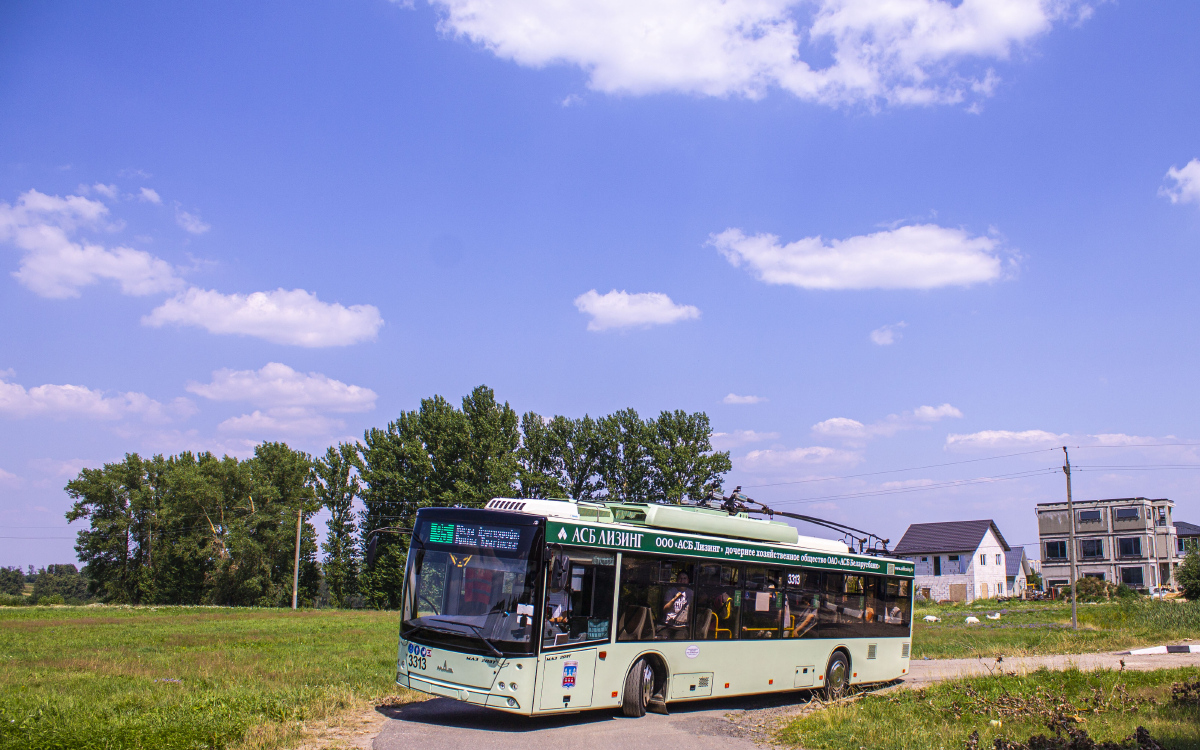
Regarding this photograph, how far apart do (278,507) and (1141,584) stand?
78860 millimetres

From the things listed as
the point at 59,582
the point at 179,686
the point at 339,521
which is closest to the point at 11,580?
the point at 59,582

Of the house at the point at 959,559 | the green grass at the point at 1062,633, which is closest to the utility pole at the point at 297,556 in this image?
the green grass at the point at 1062,633

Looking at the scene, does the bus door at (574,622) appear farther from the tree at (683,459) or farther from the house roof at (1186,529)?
the house roof at (1186,529)

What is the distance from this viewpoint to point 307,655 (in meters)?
22.2

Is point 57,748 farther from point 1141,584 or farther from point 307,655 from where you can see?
point 1141,584

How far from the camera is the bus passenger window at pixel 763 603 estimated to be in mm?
14805

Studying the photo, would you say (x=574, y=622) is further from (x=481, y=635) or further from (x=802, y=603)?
(x=802, y=603)

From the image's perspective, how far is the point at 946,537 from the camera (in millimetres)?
80562

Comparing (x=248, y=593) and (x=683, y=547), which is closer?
(x=683, y=547)

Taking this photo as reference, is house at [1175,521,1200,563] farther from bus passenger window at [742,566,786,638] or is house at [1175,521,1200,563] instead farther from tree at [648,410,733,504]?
bus passenger window at [742,566,786,638]

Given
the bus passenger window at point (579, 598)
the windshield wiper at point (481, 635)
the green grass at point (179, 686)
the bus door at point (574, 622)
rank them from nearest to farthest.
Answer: the green grass at point (179, 686), the windshield wiper at point (481, 635), the bus door at point (574, 622), the bus passenger window at point (579, 598)

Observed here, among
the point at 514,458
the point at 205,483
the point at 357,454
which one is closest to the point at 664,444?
the point at 514,458

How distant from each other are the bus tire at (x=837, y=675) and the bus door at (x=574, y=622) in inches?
245

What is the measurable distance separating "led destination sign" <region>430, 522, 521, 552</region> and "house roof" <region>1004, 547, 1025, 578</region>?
84005 mm
